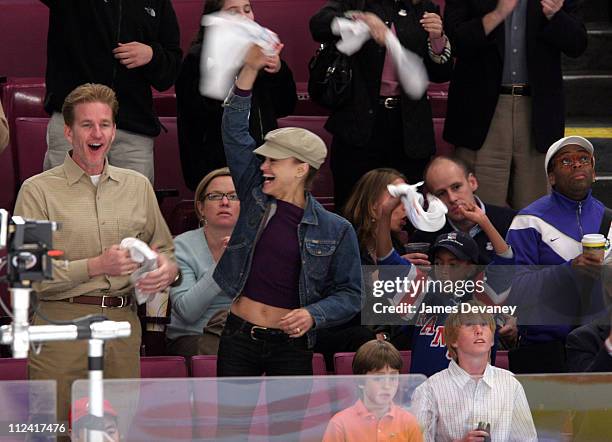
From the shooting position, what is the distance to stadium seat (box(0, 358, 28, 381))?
5.34 meters

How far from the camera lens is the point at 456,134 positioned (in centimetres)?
658

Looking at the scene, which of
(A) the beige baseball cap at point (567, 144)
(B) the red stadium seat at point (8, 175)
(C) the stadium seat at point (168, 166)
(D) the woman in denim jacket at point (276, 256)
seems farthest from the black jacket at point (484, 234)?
(B) the red stadium seat at point (8, 175)

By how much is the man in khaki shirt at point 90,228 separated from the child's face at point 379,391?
1074mm

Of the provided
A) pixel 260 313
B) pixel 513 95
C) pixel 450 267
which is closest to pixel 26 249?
pixel 260 313

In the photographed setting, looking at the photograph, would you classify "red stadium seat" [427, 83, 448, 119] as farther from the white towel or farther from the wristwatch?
the white towel

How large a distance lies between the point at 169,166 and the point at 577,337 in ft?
8.36

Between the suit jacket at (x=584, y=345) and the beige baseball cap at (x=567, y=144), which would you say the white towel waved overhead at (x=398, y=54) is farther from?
the suit jacket at (x=584, y=345)

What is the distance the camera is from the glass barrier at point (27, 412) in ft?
14.5

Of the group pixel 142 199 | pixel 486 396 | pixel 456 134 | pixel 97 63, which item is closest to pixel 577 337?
pixel 486 396

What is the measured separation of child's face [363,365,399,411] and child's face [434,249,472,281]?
143 cm

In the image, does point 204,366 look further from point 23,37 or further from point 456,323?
point 23,37

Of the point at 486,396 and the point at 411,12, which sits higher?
the point at 411,12

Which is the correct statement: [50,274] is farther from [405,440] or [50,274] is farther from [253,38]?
[253,38]

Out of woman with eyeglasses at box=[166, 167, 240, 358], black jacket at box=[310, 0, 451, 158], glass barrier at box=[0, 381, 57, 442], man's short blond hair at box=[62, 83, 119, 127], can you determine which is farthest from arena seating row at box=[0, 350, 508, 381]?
black jacket at box=[310, 0, 451, 158]
